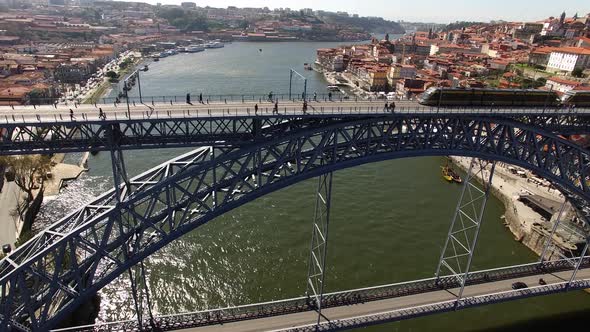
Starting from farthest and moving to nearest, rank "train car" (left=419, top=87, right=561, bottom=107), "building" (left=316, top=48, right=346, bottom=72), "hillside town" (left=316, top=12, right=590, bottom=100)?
"building" (left=316, top=48, right=346, bottom=72) → "hillside town" (left=316, top=12, right=590, bottom=100) → "train car" (left=419, top=87, right=561, bottom=107)

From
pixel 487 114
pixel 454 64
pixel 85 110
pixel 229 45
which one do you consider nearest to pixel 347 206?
pixel 487 114

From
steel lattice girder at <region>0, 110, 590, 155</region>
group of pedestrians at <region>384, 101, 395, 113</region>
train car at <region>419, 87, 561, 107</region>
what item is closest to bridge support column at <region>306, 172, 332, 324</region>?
steel lattice girder at <region>0, 110, 590, 155</region>

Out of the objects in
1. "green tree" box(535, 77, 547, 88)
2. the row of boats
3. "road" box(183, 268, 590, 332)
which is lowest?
the row of boats

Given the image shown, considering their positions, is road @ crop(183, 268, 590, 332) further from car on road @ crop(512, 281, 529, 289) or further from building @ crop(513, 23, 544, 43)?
building @ crop(513, 23, 544, 43)

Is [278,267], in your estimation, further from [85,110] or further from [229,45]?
[229,45]

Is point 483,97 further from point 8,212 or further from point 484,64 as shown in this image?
point 484,64
